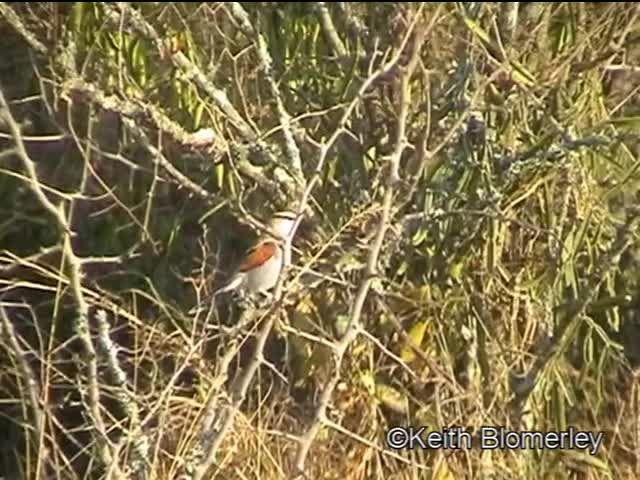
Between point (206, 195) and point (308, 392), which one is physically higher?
Answer: point (206, 195)

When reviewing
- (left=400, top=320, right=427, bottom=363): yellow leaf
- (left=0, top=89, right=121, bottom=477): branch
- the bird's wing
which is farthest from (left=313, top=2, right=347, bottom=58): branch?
(left=0, top=89, right=121, bottom=477): branch

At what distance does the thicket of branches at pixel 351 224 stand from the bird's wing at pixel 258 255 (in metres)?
0.11

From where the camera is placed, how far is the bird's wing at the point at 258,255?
16.6ft

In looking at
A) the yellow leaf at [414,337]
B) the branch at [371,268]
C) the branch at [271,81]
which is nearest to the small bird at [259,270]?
the branch at [271,81]

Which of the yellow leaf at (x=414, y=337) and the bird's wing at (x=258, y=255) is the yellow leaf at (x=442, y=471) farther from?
the bird's wing at (x=258, y=255)

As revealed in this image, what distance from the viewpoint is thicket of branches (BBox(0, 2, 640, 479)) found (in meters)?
4.50

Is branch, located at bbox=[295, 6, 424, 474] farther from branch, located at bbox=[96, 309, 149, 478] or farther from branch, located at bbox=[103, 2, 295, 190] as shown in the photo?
branch, located at bbox=[103, 2, 295, 190]

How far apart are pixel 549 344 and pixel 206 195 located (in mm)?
1243

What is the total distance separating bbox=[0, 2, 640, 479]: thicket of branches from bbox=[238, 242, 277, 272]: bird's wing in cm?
11

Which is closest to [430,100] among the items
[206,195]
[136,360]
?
[206,195]

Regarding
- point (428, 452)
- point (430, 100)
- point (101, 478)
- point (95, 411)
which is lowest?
point (428, 452)

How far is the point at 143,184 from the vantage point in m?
5.45

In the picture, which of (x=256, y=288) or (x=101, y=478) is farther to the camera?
(x=256, y=288)

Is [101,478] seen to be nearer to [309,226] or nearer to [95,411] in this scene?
[95,411]
